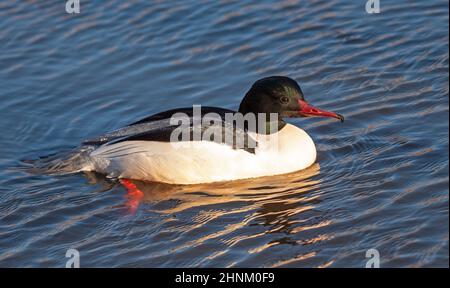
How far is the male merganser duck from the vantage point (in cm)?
941

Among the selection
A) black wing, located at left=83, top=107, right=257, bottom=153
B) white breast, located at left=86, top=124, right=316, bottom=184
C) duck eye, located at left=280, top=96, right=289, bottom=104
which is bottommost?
white breast, located at left=86, top=124, right=316, bottom=184

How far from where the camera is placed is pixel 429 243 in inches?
297

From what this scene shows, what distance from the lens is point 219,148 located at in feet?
30.8

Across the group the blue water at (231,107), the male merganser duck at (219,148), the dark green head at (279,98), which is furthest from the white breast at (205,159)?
the dark green head at (279,98)

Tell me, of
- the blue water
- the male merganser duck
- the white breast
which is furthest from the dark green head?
the blue water

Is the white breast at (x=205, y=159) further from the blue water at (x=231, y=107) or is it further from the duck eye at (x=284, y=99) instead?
the duck eye at (x=284, y=99)

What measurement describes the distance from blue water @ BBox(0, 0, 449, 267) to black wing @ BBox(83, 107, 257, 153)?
0.43 metres

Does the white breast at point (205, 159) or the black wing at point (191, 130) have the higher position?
the black wing at point (191, 130)

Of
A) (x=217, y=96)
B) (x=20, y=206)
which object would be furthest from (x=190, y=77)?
(x=20, y=206)

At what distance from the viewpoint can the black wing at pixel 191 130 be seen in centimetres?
942

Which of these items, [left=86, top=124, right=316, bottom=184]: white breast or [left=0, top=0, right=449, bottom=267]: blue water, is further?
[left=86, top=124, right=316, bottom=184]: white breast

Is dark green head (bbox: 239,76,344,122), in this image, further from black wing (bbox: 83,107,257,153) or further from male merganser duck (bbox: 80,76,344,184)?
black wing (bbox: 83,107,257,153)

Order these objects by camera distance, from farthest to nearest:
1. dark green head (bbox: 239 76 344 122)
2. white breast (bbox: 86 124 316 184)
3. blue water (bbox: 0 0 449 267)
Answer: dark green head (bbox: 239 76 344 122), white breast (bbox: 86 124 316 184), blue water (bbox: 0 0 449 267)
